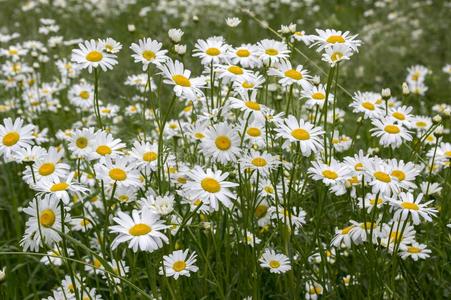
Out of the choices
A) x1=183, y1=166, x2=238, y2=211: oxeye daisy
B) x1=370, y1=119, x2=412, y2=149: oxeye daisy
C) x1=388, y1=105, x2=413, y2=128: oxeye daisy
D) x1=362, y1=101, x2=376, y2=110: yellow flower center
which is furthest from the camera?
x1=362, y1=101, x2=376, y2=110: yellow flower center

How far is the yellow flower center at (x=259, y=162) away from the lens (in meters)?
2.03

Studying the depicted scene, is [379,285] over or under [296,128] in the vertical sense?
under

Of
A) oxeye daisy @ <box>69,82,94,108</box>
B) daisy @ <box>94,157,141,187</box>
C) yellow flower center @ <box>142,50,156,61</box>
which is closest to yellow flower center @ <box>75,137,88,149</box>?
daisy @ <box>94,157,141,187</box>

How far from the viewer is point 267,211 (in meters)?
2.36

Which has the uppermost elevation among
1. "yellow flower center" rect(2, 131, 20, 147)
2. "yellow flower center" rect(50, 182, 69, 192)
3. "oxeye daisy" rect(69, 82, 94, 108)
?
"oxeye daisy" rect(69, 82, 94, 108)

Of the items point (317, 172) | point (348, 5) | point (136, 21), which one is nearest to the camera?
point (317, 172)

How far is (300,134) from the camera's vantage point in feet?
6.65

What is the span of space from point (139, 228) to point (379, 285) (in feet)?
3.09

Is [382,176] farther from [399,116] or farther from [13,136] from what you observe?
[13,136]

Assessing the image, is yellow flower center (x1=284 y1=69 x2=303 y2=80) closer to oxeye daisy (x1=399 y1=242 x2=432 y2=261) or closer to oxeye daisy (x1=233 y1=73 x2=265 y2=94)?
oxeye daisy (x1=233 y1=73 x2=265 y2=94)

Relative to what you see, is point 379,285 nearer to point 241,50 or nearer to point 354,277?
point 354,277

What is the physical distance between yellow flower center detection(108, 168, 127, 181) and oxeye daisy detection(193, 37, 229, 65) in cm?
52

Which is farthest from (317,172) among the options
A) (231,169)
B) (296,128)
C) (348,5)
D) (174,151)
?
(348,5)

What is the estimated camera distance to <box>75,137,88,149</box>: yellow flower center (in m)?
2.09
